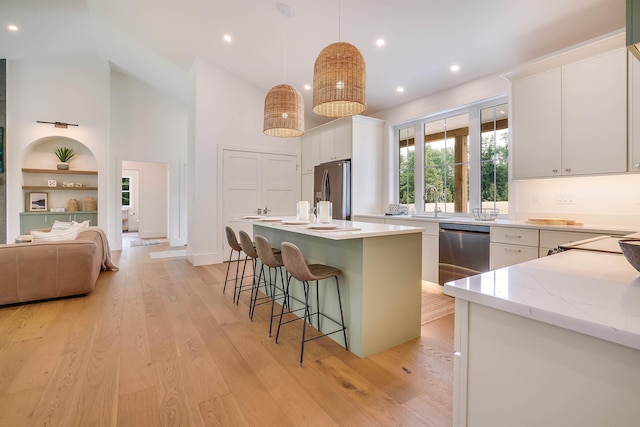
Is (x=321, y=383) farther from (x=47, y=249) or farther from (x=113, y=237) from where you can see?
(x=113, y=237)

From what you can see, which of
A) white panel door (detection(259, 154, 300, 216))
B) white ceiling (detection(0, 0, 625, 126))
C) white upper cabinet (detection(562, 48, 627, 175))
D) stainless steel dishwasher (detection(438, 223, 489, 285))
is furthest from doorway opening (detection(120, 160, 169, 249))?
white upper cabinet (detection(562, 48, 627, 175))

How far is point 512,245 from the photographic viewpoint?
9.45ft

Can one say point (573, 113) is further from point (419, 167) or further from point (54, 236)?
point (54, 236)

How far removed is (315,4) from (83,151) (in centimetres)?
619

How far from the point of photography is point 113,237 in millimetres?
6785

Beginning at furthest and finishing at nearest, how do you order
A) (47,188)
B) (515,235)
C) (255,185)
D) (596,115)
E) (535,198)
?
(47,188), (255,185), (535,198), (515,235), (596,115)

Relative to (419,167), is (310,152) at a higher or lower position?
higher

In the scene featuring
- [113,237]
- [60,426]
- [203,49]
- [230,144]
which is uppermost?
[203,49]

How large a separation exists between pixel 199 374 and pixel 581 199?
3.75m

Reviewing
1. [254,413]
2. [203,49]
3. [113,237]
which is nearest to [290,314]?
[254,413]

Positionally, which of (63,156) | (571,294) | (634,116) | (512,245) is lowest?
(512,245)

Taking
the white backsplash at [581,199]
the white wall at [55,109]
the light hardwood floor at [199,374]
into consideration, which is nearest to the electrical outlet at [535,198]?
the white backsplash at [581,199]

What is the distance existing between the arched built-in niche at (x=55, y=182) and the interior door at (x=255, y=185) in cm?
342

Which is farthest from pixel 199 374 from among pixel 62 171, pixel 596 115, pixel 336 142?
pixel 62 171
